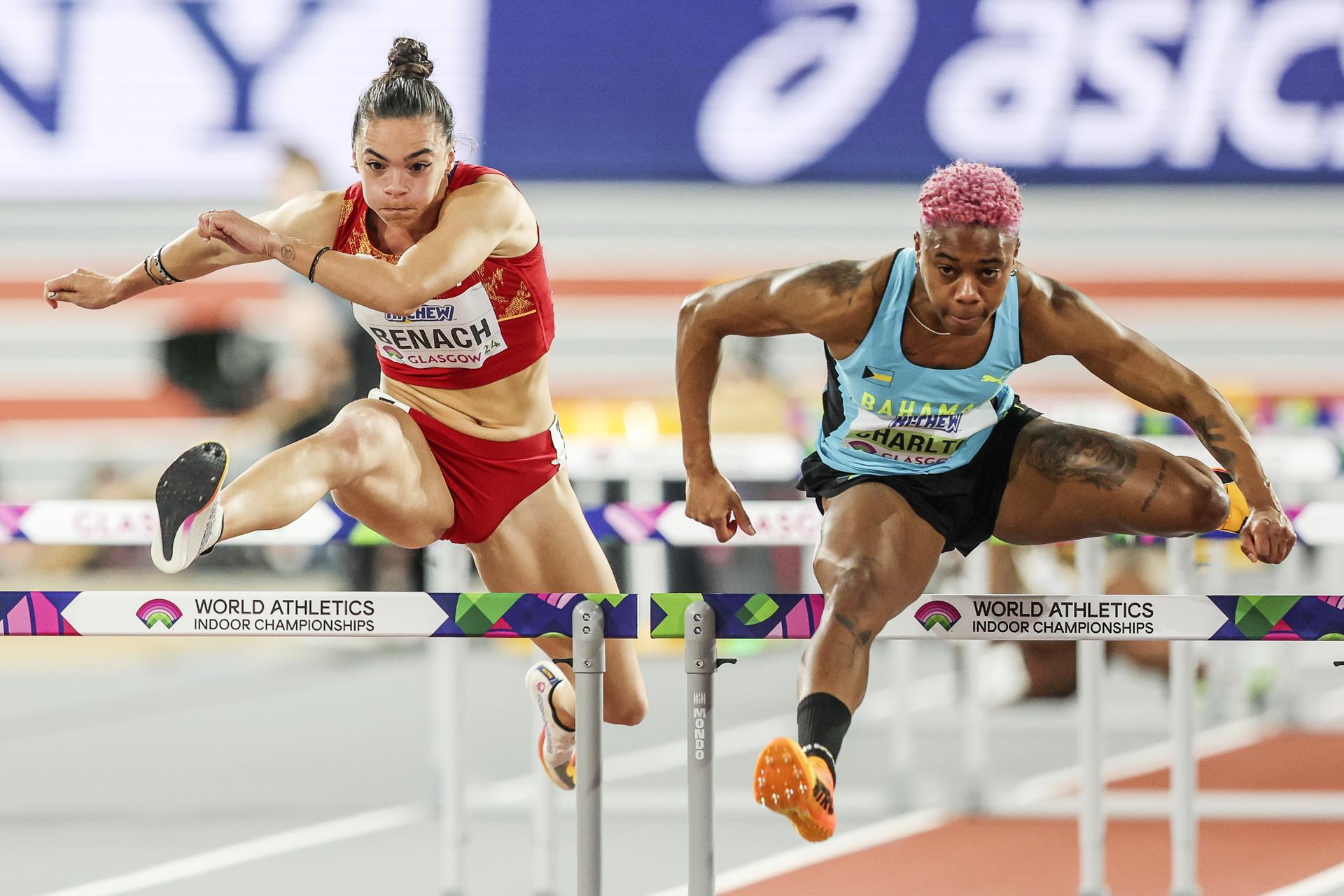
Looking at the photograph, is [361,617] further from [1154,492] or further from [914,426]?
[1154,492]

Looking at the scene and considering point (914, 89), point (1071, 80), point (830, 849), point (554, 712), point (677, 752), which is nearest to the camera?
point (554, 712)

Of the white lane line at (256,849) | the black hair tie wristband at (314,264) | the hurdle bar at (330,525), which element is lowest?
the white lane line at (256,849)

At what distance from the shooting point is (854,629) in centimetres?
322

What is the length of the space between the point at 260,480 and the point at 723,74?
894cm

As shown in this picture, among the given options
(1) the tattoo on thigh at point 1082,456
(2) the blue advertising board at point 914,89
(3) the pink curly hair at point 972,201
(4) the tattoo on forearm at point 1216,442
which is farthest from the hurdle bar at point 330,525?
(2) the blue advertising board at point 914,89

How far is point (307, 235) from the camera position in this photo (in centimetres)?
362

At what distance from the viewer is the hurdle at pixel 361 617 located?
3166mm

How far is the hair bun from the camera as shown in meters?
3.52

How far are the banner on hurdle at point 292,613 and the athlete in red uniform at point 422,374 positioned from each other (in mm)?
143

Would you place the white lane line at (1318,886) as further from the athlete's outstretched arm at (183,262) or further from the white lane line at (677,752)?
the athlete's outstretched arm at (183,262)

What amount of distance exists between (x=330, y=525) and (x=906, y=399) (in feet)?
6.73

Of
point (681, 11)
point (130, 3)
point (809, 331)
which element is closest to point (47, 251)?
point (130, 3)

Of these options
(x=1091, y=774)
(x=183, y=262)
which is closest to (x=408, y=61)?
(x=183, y=262)

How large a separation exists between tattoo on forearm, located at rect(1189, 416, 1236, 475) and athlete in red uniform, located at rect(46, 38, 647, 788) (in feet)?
4.74
